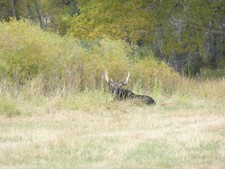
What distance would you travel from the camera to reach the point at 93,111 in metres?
16.6

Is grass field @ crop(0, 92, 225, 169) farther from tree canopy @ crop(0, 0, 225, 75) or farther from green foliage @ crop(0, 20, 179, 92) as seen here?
tree canopy @ crop(0, 0, 225, 75)

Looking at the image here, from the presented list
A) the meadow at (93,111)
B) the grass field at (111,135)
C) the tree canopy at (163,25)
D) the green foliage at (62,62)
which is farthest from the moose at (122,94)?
the tree canopy at (163,25)

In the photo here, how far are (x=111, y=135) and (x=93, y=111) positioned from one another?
4960mm

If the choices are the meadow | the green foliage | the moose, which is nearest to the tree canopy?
the green foliage

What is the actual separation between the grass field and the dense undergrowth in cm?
57

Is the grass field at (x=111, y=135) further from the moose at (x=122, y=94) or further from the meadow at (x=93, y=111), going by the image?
the moose at (x=122, y=94)

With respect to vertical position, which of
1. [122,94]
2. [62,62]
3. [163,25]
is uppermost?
[163,25]

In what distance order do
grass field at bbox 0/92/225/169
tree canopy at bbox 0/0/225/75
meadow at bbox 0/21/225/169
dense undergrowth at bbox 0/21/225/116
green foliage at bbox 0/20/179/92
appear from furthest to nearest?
tree canopy at bbox 0/0/225/75 < green foliage at bbox 0/20/179/92 < dense undergrowth at bbox 0/21/225/116 < meadow at bbox 0/21/225/169 < grass field at bbox 0/92/225/169

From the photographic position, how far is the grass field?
9078 millimetres

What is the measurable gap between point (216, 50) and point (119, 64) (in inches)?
653

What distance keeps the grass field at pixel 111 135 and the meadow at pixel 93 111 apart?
2 cm

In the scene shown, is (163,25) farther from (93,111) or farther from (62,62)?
(93,111)

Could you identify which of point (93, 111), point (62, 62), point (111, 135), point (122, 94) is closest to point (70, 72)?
point (62, 62)

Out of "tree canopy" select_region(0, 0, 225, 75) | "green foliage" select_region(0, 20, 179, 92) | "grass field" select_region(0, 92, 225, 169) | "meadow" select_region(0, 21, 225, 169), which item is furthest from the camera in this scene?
"tree canopy" select_region(0, 0, 225, 75)
